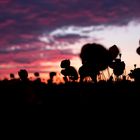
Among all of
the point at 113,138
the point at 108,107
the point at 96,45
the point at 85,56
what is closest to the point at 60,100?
the point at 108,107

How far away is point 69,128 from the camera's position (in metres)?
3.10

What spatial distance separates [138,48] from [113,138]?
640 cm

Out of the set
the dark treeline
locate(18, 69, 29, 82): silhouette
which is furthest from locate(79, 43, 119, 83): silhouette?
locate(18, 69, 29, 82): silhouette

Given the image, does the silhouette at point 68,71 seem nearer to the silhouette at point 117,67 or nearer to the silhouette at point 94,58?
the silhouette at point 94,58

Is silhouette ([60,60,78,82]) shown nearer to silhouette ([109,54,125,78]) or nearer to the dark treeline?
the dark treeline

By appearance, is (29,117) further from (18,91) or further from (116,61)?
(116,61)

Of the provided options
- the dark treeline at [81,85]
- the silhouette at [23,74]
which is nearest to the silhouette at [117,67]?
the dark treeline at [81,85]

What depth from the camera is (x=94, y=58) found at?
7.00 metres

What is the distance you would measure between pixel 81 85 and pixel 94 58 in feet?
5.18

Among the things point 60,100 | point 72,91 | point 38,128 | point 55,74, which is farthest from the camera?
point 55,74

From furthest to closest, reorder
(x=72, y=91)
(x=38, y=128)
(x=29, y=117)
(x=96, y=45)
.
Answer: (x=96, y=45) → (x=72, y=91) → (x=29, y=117) → (x=38, y=128)

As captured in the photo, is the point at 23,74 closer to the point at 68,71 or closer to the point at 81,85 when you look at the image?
the point at 81,85

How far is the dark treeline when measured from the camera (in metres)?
3.82

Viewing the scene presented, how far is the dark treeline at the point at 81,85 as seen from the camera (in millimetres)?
3815
